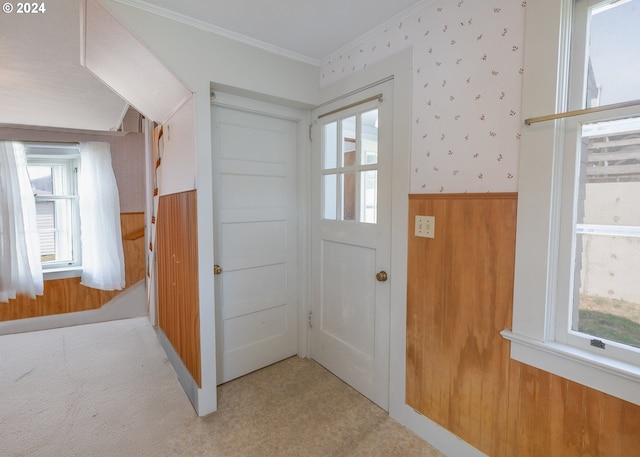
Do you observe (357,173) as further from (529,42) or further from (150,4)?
(150,4)

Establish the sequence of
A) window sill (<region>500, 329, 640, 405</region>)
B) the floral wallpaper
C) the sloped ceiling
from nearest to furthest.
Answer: window sill (<region>500, 329, 640, 405</region>), the floral wallpaper, the sloped ceiling

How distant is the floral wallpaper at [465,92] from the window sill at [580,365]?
64 centimetres

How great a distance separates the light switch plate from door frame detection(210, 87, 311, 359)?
3.32ft

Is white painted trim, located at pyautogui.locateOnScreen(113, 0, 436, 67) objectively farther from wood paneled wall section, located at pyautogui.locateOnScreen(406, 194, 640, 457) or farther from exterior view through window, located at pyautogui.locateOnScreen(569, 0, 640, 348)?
wood paneled wall section, located at pyautogui.locateOnScreen(406, 194, 640, 457)

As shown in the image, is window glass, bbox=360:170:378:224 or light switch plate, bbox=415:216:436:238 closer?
light switch plate, bbox=415:216:436:238

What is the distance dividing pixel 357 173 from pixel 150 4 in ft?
4.66

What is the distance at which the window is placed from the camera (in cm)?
355

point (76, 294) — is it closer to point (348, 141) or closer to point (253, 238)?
point (253, 238)

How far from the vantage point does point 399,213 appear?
178cm

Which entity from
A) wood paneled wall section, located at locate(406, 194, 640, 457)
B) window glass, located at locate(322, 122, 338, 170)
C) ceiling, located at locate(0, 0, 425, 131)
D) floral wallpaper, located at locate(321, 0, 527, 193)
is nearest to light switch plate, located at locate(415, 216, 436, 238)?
wood paneled wall section, located at locate(406, 194, 640, 457)

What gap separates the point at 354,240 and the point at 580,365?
1.25m

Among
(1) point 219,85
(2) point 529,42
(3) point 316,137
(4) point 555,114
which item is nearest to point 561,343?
Result: (4) point 555,114

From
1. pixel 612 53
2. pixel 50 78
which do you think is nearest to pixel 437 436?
pixel 612 53

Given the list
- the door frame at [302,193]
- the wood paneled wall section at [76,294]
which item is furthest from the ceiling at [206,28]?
the wood paneled wall section at [76,294]
